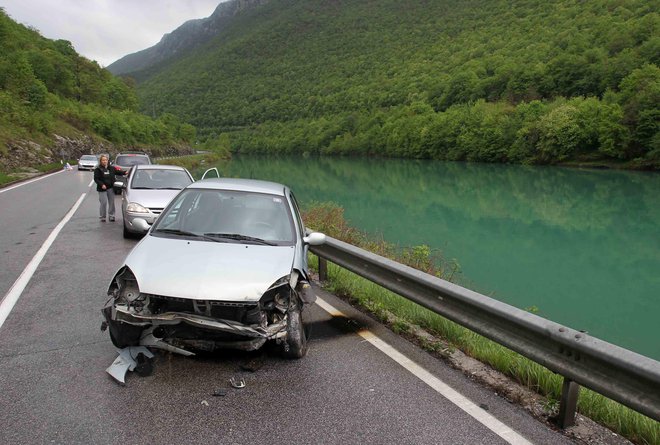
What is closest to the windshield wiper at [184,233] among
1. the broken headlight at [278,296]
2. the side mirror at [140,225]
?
the side mirror at [140,225]

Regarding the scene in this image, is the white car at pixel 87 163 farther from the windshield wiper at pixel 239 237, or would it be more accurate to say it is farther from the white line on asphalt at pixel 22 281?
the windshield wiper at pixel 239 237

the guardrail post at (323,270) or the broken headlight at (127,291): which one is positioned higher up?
the broken headlight at (127,291)

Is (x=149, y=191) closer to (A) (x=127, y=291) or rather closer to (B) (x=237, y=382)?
(A) (x=127, y=291)

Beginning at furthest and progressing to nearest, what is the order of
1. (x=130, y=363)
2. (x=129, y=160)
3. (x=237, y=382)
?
1. (x=129, y=160)
2. (x=130, y=363)
3. (x=237, y=382)

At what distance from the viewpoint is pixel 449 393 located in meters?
4.02

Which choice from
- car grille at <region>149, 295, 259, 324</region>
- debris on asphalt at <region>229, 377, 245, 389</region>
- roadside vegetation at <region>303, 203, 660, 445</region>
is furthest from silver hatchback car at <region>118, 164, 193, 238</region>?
debris on asphalt at <region>229, 377, 245, 389</region>

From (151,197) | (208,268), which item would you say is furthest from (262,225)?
(151,197)

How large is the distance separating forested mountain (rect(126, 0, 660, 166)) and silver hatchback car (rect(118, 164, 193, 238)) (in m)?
→ 54.4

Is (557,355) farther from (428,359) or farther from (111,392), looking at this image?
(111,392)

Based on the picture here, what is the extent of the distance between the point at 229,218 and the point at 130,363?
1.87m

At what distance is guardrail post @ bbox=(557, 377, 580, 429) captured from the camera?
355cm

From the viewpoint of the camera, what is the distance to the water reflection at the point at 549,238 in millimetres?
12547

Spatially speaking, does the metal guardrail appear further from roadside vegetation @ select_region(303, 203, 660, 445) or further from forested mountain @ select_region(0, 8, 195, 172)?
forested mountain @ select_region(0, 8, 195, 172)

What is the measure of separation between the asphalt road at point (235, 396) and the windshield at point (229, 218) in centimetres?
117
